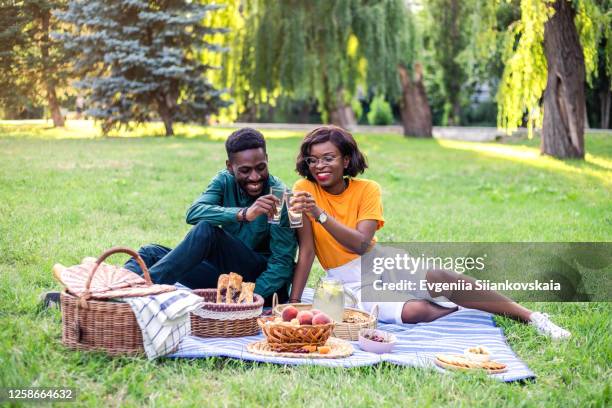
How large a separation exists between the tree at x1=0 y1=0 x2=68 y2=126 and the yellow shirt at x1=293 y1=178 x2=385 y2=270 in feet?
16.9

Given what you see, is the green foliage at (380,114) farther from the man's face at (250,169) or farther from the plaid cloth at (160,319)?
the plaid cloth at (160,319)

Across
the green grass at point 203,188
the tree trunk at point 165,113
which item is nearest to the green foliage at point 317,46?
the green grass at point 203,188

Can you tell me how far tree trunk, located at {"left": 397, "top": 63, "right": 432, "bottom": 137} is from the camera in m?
18.9

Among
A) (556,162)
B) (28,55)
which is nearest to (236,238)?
(28,55)

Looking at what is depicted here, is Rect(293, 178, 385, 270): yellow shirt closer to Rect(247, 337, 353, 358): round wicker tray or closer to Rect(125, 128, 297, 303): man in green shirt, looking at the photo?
Rect(125, 128, 297, 303): man in green shirt

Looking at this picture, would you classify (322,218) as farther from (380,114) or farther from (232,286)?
(380,114)

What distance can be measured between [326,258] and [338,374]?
1.16 meters

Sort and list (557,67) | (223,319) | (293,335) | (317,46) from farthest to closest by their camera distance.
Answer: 1. (317,46)
2. (557,67)
3. (223,319)
4. (293,335)

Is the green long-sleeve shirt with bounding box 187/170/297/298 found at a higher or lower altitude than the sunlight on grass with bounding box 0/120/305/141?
lower

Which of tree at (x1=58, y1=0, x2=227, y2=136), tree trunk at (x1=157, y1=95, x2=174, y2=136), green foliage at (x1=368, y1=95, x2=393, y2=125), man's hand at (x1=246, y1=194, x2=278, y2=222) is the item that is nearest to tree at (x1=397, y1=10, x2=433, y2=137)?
tree at (x1=58, y1=0, x2=227, y2=136)

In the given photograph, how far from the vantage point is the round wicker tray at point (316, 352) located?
3232mm

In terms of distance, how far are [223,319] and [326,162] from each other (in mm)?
1034

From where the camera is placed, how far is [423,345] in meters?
3.58

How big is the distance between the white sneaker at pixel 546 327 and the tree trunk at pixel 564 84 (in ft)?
30.0
